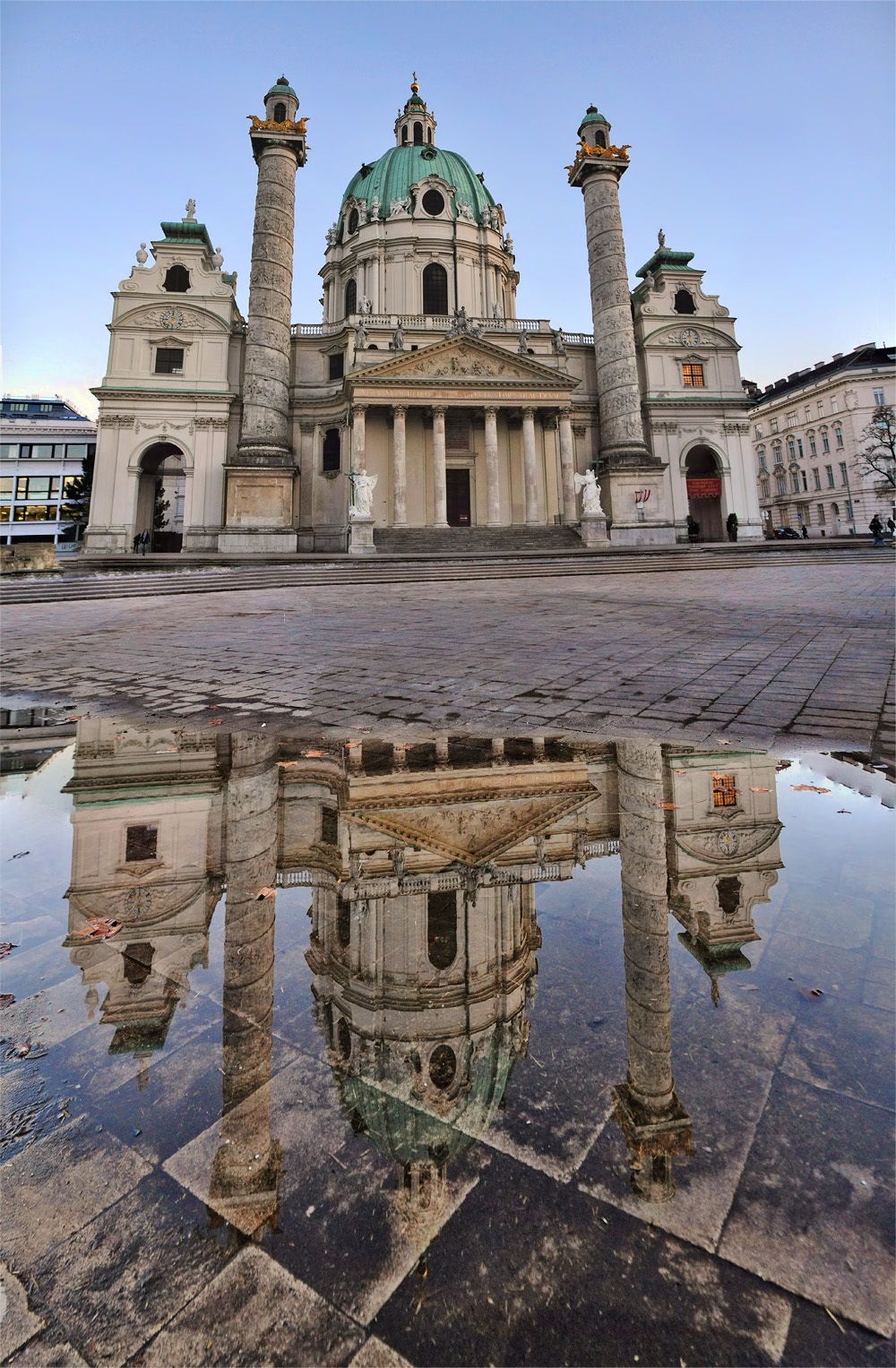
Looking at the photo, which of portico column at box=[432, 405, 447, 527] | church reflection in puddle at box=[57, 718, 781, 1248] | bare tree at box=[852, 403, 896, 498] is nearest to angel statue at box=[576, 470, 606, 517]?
portico column at box=[432, 405, 447, 527]

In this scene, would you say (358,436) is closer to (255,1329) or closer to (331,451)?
(331,451)

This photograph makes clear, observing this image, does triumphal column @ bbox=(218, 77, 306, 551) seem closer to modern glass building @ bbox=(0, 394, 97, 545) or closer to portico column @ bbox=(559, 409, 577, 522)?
portico column @ bbox=(559, 409, 577, 522)

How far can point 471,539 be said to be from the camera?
27.9 m

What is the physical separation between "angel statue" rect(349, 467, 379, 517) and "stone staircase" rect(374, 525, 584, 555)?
162cm

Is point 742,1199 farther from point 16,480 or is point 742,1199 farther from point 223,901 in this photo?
point 16,480

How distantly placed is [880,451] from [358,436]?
147ft

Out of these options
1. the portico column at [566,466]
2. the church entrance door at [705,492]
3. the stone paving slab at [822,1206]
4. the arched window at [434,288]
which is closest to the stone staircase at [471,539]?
the portico column at [566,466]

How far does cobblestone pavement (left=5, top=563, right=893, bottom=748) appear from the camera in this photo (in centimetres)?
490

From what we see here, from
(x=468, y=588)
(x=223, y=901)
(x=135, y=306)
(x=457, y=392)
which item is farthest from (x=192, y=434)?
(x=223, y=901)

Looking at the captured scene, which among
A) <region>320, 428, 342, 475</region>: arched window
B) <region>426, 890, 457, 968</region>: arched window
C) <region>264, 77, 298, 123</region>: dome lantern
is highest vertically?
<region>264, 77, 298, 123</region>: dome lantern

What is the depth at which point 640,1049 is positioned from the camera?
4.97 ft

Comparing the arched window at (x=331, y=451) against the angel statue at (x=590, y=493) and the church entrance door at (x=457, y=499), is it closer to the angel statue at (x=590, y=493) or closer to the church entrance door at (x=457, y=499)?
the church entrance door at (x=457, y=499)

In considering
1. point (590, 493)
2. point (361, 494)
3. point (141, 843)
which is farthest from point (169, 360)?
point (141, 843)

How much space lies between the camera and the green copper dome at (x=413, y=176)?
39719 mm
